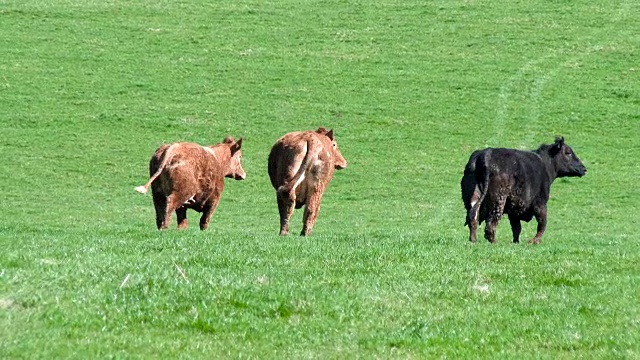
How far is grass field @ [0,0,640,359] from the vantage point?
10.1 metres

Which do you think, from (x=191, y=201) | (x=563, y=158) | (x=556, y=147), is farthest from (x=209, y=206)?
(x=563, y=158)

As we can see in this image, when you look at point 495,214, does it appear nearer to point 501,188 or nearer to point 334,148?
point 501,188

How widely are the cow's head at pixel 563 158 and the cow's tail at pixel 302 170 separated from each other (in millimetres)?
4812

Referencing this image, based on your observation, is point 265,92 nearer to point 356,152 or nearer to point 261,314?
point 356,152

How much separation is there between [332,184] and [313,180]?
17134mm

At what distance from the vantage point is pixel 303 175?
20.7 meters

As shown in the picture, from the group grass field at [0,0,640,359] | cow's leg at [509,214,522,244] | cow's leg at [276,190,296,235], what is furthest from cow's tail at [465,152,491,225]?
cow's leg at [276,190,296,235]

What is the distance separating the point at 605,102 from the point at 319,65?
12588mm

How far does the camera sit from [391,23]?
190ft

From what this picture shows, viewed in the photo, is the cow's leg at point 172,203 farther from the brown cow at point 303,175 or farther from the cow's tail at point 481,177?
the cow's tail at point 481,177

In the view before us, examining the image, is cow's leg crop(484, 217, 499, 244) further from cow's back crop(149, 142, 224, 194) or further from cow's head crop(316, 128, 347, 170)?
cow's back crop(149, 142, 224, 194)

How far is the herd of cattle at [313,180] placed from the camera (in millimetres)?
19453

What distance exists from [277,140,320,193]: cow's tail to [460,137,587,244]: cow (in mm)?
2766

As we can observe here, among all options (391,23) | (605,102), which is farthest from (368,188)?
(391,23)
